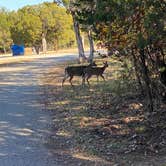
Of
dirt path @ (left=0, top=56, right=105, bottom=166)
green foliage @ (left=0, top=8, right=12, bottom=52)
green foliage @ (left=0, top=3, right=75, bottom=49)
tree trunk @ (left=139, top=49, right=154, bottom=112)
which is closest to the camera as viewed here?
dirt path @ (left=0, top=56, right=105, bottom=166)

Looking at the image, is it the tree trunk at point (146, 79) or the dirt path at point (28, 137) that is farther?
the tree trunk at point (146, 79)

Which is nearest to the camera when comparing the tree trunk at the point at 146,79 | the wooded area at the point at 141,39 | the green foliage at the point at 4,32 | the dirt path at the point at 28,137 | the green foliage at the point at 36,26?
the wooded area at the point at 141,39

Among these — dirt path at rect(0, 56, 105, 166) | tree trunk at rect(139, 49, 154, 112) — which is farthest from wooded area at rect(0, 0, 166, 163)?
dirt path at rect(0, 56, 105, 166)

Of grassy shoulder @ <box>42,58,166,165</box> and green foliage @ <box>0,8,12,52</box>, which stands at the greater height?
green foliage @ <box>0,8,12,52</box>

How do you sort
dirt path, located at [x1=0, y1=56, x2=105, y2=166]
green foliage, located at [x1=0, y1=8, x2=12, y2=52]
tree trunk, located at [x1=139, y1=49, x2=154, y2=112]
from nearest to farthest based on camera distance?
dirt path, located at [x1=0, y1=56, x2=105, y2=166] → tree trunk, located at [x1=139, y1=49, x2=154, y2=112] → green foliage, located at [x1=0, y1=8, x2=12, y2=52]

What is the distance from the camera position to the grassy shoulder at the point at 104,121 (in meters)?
9.62

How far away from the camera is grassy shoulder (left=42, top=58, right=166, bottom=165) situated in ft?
31.6

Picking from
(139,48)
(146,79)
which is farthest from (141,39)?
(146,79)

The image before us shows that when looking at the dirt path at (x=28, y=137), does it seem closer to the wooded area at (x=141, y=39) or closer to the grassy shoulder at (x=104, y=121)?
the grassy shoulder at (x=104, y=121)

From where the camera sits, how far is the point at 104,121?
12.8m

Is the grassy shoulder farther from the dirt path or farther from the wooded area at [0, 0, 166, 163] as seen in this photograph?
the dirt path

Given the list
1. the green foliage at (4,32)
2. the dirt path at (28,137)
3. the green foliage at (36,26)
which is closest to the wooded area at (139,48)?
the dirt path at (28,137)

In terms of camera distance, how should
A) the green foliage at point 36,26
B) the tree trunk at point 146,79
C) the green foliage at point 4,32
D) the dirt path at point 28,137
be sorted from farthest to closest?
1. the green foliage at point 4,32
2. the green foliage at point 36,26
3. the tree trunk at point 146,79
4. the dirt path at point 28,137

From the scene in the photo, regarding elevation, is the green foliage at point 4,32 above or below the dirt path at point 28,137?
above
